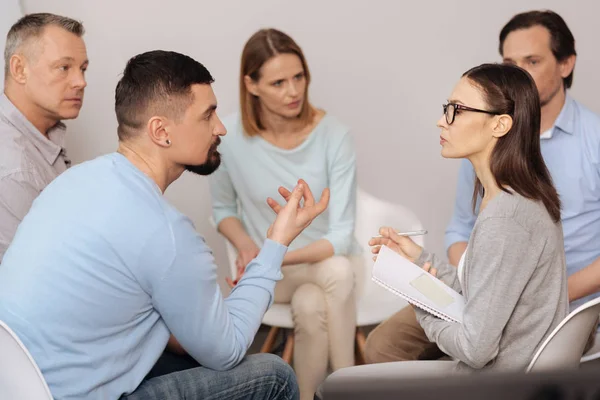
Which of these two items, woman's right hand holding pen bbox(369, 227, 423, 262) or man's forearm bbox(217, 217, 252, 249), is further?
man's forearm bbox(217, 217, 252, 249)

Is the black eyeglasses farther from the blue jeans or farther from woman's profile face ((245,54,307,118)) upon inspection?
woman's profile face ((245,54,307,118))

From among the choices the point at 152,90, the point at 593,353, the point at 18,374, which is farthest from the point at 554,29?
the point at 18,374

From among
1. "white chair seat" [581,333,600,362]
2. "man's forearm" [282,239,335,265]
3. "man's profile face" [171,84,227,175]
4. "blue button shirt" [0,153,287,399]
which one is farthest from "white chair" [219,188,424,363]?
"blue button shirt" [0,153,287,399]

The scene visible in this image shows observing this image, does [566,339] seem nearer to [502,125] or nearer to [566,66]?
[502,125]

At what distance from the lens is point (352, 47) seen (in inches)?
143

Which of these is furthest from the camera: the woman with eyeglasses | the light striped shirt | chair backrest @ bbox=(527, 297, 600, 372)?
the light striped shirt

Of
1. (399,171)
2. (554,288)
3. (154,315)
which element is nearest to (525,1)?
(399,171)

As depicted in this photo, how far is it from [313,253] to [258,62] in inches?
31.6

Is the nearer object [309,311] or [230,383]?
[230,383]

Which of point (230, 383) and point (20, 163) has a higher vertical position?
point (20, 163)

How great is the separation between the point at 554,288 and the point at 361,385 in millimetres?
1262

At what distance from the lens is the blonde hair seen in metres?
3.01

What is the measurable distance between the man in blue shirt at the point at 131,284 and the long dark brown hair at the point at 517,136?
2.28ft

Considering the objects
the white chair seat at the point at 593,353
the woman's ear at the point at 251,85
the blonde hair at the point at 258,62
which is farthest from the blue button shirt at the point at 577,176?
the woman's ear at the point at 251,85
